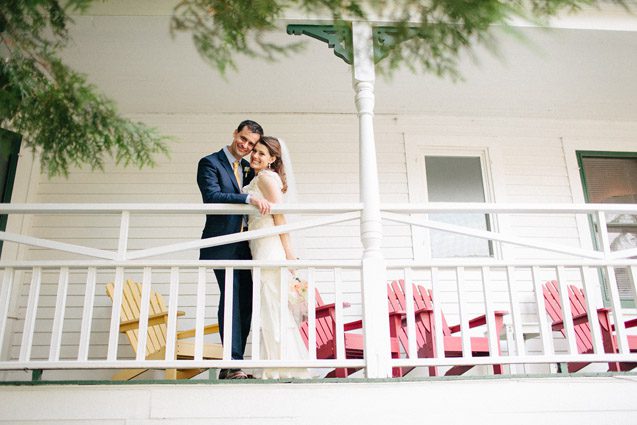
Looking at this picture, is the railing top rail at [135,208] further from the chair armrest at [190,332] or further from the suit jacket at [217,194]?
the chair armrest at [190,332]

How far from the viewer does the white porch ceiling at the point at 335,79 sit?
5.23 meters

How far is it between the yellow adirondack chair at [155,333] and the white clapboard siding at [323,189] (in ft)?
1.64

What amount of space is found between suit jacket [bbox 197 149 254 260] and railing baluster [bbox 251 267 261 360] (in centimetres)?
43

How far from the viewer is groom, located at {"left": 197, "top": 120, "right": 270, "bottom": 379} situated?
3.75 meters

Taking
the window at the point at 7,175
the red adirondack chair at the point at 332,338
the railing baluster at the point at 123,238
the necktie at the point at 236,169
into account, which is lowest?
the red adirondack chair at the point at 332,338

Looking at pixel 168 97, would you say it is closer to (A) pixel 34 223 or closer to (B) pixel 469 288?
(A) pixel 34 223

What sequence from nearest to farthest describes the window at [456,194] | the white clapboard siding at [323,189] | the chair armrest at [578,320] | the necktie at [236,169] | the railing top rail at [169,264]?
the railing top rail at [169,264] < the necktie at [236,169] < the chair armrest at [578,320] < the white clapboard siding at [323,189] < the window at [456,194]

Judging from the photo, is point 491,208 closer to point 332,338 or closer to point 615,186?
point 332,338

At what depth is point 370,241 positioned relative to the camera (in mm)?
3766

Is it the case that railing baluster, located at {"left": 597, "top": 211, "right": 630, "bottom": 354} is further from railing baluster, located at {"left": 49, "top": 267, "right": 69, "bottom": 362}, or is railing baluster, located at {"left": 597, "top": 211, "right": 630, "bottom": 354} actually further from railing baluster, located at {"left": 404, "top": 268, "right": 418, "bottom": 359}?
railing baluster, located at {"left": 49, "top": 267, "right": 69, "bottom": 362}

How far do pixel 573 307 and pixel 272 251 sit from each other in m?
3.33

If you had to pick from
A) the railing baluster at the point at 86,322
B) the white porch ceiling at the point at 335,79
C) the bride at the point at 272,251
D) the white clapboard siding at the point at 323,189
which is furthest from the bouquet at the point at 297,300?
the white porch ceiling at the point at 335,79

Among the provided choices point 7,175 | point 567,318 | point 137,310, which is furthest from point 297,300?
point 7,175

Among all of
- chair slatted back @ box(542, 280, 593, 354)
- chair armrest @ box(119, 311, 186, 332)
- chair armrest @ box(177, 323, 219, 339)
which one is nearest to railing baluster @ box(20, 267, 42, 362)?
chair armrest @ box(119, 311, 186, 332)
